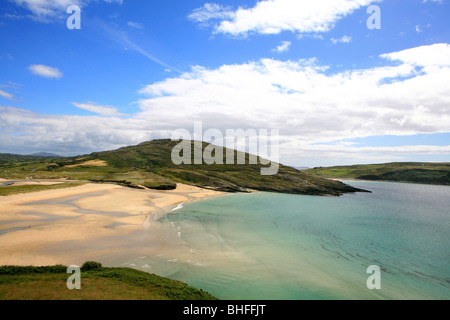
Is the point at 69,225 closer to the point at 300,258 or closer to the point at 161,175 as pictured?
the point at 300,258

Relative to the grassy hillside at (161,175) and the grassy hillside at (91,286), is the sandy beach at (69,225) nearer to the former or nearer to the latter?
the grassy hillside at (91,286)

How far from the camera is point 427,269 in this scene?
28.1 meters

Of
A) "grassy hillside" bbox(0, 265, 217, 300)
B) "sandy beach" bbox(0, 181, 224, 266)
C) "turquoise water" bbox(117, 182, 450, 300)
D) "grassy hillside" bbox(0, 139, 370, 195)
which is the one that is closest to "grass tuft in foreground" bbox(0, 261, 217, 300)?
"grassy hillside" bbox(0, 265, 217, 300)

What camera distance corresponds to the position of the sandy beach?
25.9 metres

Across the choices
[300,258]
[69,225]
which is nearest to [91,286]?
[300,258]

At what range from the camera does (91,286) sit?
1585 centimetres

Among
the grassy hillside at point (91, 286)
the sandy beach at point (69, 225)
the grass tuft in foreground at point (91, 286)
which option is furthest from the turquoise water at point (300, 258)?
A: the sandy beach at point (69, 225)

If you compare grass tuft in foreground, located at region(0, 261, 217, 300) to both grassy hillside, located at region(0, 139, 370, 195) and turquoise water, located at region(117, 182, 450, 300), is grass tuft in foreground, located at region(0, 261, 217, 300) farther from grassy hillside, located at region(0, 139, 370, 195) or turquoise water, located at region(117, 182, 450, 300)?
grassy hillside, located at region(0, 139, 370, 195)

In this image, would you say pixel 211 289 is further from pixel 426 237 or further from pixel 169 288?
pixel 426 237

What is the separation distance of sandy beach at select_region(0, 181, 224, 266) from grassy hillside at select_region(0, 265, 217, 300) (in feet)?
25.1

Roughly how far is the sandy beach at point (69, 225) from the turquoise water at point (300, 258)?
585cm

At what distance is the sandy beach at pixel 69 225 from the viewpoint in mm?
25875

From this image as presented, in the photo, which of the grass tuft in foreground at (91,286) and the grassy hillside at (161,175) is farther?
the grassy hillside at (161,175)

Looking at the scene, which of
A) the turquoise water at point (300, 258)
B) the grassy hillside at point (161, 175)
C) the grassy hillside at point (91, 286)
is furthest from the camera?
the grassy hillside at point (161, 175)
